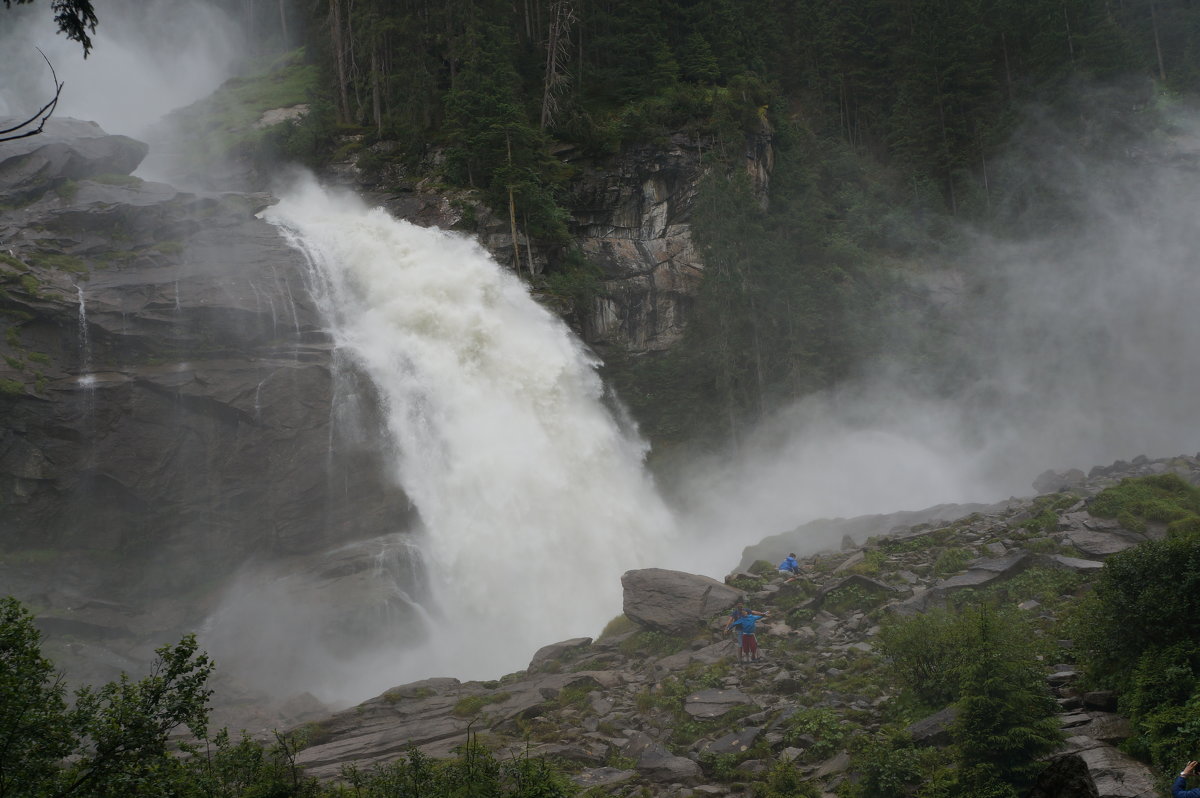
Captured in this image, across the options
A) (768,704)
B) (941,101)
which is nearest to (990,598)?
(768,704)

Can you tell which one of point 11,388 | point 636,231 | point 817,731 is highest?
point 636,231

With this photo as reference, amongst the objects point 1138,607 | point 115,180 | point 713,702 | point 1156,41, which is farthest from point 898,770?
point 1156,41

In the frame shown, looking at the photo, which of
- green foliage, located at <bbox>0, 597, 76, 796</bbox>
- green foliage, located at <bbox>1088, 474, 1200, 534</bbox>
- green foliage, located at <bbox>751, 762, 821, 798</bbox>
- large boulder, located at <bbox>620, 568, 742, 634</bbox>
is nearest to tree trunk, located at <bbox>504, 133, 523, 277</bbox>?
large boulder, located at <bbox>620, 568, 742, 634</bbox>

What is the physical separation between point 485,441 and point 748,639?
13.7 m

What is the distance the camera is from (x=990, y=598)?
1391cm

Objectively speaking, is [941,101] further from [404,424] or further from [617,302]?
[404,424]

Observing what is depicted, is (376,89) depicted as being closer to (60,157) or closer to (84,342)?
(60,157)

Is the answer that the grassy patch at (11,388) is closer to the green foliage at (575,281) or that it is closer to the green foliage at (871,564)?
the green foliage at (575,281)

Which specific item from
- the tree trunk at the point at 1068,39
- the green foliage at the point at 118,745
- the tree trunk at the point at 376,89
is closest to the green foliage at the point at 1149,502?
the green foliage at the point at 118,745

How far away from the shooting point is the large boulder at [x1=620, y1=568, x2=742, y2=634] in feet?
57.5

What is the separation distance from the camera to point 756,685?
13539 mm

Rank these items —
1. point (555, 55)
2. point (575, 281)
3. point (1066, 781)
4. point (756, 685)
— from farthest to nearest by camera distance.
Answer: point (555, 55), point (575, 281), point (756, 685), point (1066, 781)

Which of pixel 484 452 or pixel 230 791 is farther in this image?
pixel 484 452

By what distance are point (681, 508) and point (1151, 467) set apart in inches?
671
